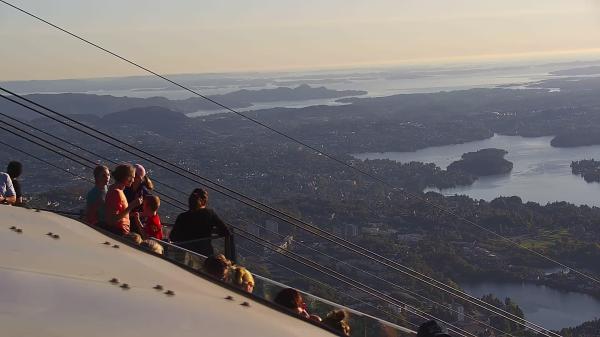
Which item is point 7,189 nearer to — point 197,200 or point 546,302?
point 197,200

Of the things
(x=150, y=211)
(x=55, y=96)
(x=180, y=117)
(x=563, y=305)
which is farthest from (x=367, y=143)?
(x=150, y=211)

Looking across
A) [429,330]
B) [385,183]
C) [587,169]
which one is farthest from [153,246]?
[587,169]

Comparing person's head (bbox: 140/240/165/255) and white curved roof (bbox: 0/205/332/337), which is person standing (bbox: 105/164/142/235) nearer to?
person's head (bbox: 140/240/165/255)

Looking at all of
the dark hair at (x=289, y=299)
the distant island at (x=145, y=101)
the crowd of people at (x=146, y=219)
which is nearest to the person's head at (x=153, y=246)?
the crowd of people at (x=146, y=219)

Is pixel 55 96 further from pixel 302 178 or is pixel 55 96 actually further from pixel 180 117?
pixel 302 178

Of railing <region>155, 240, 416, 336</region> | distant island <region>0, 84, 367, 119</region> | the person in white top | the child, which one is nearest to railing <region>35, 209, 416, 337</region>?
railing <region>155, 240, 416, 336</region>
